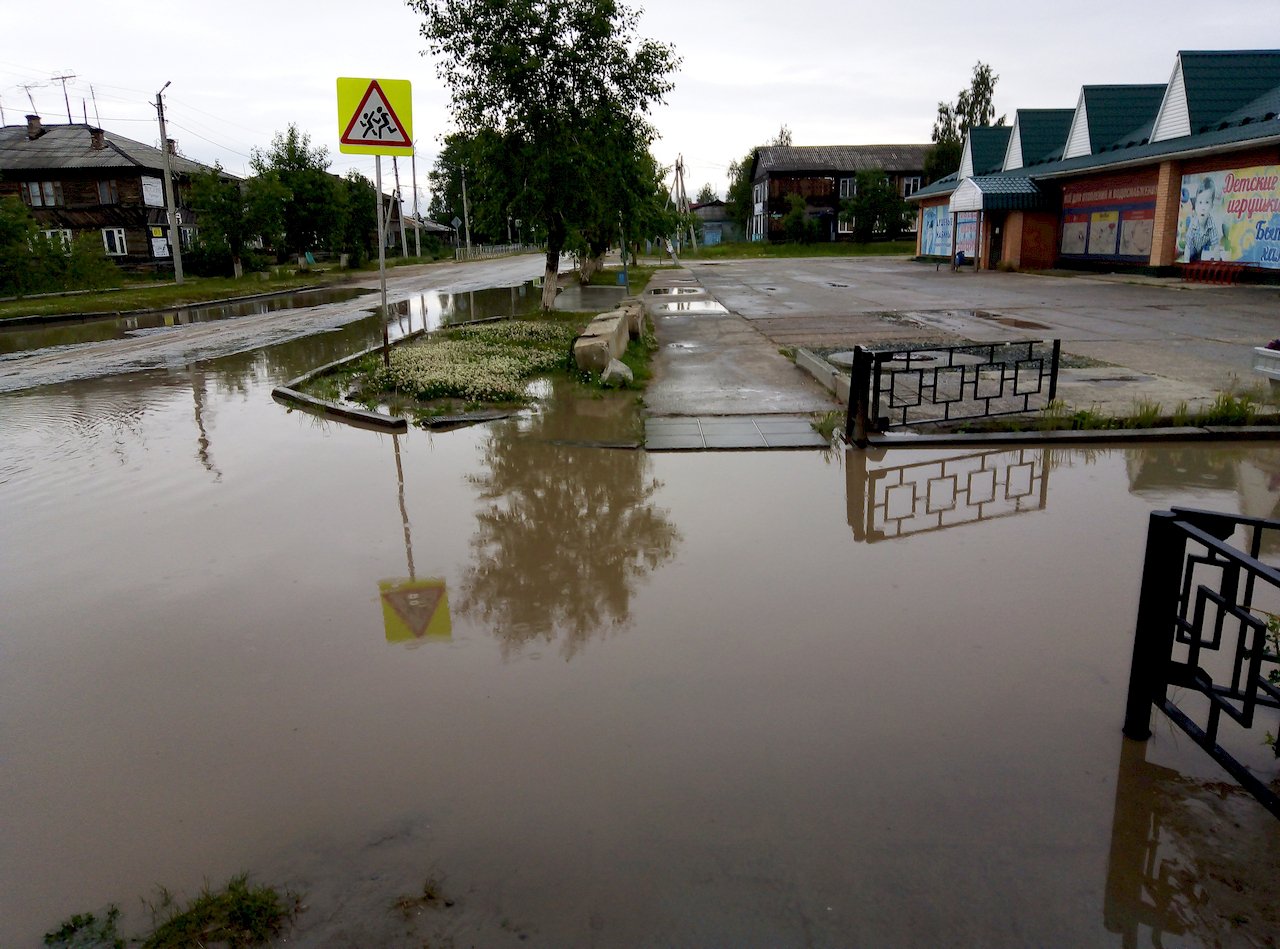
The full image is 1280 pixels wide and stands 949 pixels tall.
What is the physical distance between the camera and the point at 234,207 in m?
38.1

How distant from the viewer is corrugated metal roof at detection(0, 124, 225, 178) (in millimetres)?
45156

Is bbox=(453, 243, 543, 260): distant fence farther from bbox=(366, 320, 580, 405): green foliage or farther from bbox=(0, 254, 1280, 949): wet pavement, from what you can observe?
bbox=(0, 254, 1280, 949): wet pavement

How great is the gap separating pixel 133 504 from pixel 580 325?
11.9m

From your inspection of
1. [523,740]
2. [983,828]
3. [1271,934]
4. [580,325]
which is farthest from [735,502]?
[580,325]

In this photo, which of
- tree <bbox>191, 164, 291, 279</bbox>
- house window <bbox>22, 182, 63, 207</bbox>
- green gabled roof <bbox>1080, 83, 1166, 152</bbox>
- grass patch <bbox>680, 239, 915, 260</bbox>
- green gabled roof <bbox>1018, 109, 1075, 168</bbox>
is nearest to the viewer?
green gabled roof <bbox>1080, 83, 1166, 152</bbox>

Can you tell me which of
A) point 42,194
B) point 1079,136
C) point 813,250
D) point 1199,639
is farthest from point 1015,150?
point 42,194

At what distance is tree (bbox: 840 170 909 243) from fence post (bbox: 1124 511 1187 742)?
198 feet

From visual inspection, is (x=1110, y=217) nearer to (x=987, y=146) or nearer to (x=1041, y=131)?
(x=1041, y=131)

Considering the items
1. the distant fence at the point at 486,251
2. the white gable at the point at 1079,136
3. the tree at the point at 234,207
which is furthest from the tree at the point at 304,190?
the white gable at the point at 1079,136

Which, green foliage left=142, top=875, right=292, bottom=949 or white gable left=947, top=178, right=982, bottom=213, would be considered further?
white gable left=947, top=178, right=982, bottom=213

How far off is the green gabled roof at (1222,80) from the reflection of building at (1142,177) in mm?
31

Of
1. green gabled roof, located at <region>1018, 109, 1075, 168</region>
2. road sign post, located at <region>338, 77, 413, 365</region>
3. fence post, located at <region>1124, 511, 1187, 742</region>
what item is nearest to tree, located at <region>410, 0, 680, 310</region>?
road sign post, located at <region>338, 77, 413, 365</region>

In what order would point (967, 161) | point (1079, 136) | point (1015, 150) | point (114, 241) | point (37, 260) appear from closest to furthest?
point (37, 260)
point (1079, 136)
point (1015, 150)
point (967, 161)
point (114, 241)

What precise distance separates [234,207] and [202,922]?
133ft
